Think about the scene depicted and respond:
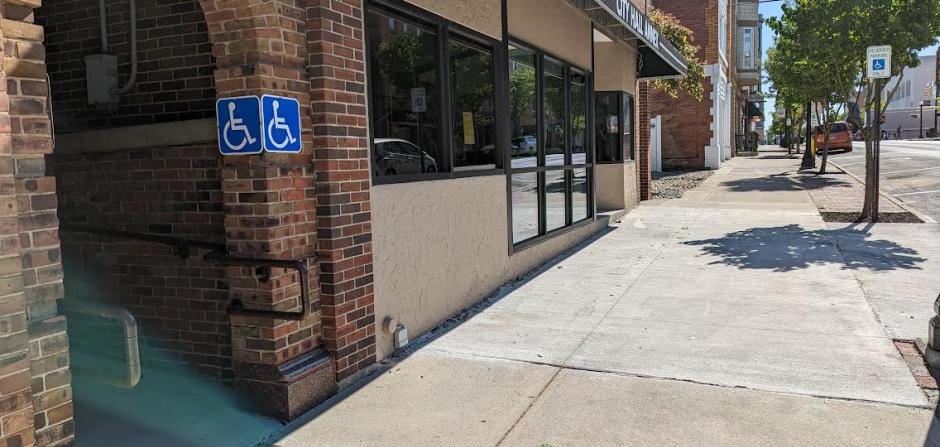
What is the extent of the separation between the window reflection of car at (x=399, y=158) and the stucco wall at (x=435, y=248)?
15cm

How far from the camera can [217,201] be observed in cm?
433

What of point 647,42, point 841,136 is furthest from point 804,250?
point 841,136

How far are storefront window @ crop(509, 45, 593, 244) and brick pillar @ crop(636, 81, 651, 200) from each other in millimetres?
4950

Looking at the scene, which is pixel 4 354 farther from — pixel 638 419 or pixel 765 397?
pixel 765 397

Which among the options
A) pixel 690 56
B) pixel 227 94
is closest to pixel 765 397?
pixel 227 94

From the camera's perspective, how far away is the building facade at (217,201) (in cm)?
280

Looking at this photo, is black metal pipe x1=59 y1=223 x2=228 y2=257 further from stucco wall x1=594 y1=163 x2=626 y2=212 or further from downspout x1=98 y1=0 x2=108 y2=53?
stucco wall x1=594 y1=163 x2=626 y2=212

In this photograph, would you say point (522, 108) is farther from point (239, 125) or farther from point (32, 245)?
point (32, 245)

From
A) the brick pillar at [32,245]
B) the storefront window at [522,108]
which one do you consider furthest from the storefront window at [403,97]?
the brick pillar at [32,245]

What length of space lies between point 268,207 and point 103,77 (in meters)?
1.67

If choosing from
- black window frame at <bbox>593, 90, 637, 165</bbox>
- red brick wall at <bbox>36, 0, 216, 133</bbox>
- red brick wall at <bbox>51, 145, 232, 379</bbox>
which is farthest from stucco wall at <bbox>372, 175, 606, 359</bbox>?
black window frame at <bbox>593, 90, 637, 165</bbox>

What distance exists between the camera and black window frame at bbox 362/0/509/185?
486 cm

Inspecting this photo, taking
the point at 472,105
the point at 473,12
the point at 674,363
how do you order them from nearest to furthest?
the point at 674,363
the point at 473,12
the point at 472,105

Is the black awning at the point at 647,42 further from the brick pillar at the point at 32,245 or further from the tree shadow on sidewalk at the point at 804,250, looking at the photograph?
the brick pillar at the point at 32,245
